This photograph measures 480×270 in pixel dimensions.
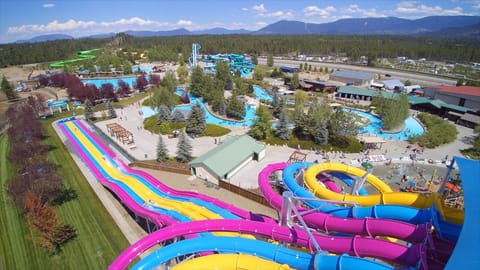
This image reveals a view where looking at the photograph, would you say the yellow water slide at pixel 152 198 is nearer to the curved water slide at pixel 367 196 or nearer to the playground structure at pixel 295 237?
the playground structure at pixel 295 237

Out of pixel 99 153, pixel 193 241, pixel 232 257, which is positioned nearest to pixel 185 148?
pixel 99 153

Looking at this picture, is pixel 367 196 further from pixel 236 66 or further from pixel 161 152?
pixel 236 66

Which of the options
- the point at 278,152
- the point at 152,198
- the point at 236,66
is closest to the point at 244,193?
the point at 152,198

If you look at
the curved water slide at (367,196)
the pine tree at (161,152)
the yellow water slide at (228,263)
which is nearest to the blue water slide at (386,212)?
the curved water slide at (367,196)

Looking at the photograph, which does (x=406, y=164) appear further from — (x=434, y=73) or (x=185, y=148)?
(x=434, y=73)

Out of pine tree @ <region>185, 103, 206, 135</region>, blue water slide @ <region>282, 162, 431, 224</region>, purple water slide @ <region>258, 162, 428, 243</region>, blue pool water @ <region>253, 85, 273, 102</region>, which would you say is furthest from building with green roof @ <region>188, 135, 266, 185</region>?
blue pool water @ <region>253, 85, 273, 102</region>

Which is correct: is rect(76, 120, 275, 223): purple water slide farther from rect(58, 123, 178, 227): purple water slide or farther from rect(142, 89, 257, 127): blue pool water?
rect(142, 89, 257, 127): blue pool water
